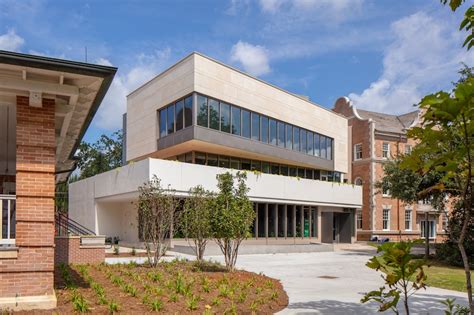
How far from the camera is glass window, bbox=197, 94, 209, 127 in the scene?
2639 centimetres

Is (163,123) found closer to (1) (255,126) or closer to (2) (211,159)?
(2) (211,159)

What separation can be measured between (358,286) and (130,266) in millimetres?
7081

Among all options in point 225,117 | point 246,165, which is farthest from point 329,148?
point 225,117

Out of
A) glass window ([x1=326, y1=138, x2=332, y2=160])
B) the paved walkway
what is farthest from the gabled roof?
the paved walkway

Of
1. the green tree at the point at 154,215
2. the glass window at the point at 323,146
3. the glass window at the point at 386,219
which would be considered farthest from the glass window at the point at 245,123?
the glass window at the point at 386,219

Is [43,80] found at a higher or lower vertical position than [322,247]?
higher

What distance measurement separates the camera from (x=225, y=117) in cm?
2806

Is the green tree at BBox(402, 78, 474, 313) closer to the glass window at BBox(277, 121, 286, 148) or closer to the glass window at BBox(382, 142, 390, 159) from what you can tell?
the glass window at BBox(277, 121, 286, 148)

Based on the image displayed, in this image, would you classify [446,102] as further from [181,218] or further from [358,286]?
[181,218]

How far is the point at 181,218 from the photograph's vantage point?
18.3 m

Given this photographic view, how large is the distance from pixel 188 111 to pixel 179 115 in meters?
1.02

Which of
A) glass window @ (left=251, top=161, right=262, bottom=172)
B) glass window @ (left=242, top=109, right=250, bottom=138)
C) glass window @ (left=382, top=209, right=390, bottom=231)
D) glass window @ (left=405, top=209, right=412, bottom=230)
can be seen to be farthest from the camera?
glass window @ (left=405, top=209, right=412, bottom=230)

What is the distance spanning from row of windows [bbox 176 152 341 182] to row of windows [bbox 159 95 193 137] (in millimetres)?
2003

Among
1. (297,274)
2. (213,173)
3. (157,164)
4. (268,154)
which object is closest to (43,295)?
(297,274)
